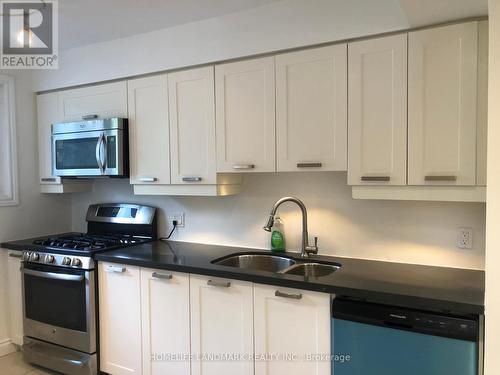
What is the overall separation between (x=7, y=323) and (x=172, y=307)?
1.79 meters

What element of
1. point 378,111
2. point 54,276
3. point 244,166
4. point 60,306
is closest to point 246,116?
point 244,166

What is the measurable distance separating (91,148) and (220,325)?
1.69m

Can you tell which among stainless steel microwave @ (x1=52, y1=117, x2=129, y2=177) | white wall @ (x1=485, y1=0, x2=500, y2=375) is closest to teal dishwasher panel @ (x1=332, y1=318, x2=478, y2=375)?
white wall @ (x1=485, y1=0, x2=500, y2=375)

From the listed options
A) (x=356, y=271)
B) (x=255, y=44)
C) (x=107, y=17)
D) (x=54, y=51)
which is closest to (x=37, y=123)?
(x=54, y=51)

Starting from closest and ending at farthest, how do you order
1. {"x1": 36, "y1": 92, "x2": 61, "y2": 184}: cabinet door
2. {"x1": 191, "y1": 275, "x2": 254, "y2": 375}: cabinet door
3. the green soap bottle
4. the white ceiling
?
the white ceiling
{"x1": 191, "y1": 275, "x2": 254, "y2": 375}: cabinet door
the green soap bottle
{"x1": 36, "y1": 92, "x2": 61, "y2": 184}: cabinet door

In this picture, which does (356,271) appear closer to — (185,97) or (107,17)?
(185,97)

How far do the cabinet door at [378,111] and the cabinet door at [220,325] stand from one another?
885mm

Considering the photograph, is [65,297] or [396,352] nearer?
[396,352]

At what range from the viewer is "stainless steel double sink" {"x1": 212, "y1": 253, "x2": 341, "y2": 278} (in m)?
2.36

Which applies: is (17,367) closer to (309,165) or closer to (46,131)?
(46,131)

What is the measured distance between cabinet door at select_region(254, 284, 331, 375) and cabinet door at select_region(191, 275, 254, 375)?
0.22 ft

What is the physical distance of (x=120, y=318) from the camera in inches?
102

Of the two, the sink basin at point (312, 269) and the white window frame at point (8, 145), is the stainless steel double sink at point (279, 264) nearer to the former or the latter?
the sink basin at point (312, 269)

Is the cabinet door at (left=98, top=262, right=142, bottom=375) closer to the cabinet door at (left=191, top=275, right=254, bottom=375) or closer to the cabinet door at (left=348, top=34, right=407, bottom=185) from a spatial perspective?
the cabinet door at (left=191, top=275, right=254, bottom=375)
